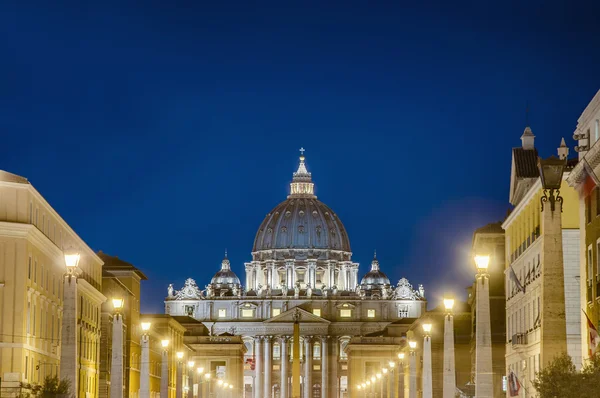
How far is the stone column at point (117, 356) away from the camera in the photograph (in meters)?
54.3

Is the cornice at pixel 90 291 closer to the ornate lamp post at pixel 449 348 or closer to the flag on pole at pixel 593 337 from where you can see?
the ornate lamp post at pixel 449 348

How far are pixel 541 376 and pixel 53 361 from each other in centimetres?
4640

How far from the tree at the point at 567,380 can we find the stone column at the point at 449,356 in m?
10.1

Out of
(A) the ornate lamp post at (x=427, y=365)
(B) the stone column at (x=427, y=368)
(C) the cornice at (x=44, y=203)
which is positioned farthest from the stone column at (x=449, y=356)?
(C) the cornice at (x=44, y=203)

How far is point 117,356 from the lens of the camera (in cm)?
5531

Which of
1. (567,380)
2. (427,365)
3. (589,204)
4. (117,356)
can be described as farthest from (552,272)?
(427,365)

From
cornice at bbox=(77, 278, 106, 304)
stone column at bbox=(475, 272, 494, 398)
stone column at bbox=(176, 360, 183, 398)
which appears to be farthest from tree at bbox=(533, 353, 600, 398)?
stone column at bbox=(176, 360, 183, 398)

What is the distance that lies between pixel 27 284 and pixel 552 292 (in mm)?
38755

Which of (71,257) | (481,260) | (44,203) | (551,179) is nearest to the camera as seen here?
(551,179)

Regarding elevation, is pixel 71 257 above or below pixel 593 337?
above

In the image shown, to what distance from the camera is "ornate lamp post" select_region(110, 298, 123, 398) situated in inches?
2126

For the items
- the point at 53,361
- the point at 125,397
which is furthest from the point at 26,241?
the point at 125,397

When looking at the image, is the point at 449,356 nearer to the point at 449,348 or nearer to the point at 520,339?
the point at 449,348

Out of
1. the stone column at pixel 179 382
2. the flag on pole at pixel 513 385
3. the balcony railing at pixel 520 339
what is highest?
the balcony railing at pixel 520 339
